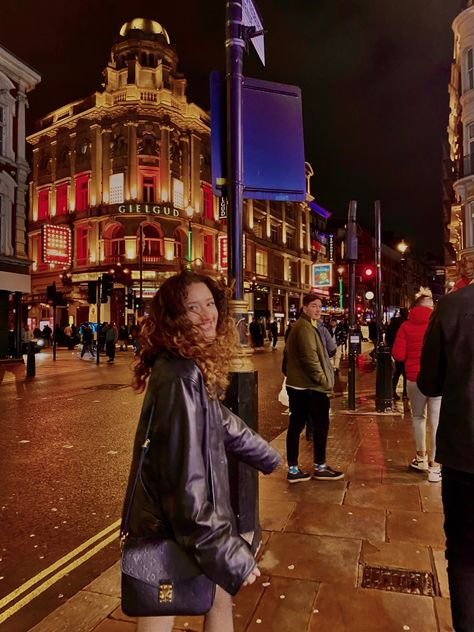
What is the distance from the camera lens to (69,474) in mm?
5543

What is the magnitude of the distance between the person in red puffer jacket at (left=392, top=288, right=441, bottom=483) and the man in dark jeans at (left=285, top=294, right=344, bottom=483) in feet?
2.97

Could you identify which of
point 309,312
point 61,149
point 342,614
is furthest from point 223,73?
point 61,149

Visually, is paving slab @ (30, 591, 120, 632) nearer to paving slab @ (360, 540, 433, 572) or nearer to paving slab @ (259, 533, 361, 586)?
paving slab @ (259, 533, 361, 586)

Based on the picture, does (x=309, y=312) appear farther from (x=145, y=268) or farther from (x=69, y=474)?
(x=145, y=268)

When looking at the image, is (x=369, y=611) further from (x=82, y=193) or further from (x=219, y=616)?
(x=82, y=193)

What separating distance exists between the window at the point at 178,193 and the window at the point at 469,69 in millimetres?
22846

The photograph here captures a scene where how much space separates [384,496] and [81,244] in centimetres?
4106

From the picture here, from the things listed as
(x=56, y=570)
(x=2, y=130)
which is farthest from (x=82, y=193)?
(x=56, y=570)

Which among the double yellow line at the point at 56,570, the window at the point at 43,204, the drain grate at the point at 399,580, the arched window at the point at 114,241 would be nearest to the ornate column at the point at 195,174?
the arched window at the point at 114,241

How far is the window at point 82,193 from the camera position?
4219 cm

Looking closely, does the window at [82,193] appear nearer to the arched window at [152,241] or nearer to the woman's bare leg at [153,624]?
the arched window at [152,241]

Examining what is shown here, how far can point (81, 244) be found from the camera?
1656 inches

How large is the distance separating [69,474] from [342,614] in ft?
12.5

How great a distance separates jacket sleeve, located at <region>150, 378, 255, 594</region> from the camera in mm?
1520
